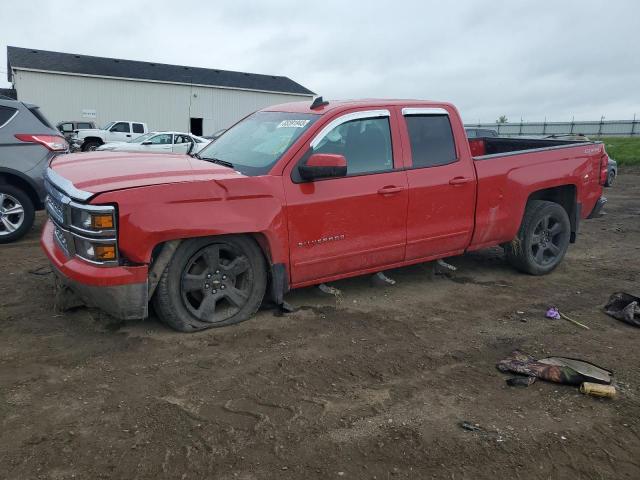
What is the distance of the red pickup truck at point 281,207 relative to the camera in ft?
12.3

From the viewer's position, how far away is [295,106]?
5.16m

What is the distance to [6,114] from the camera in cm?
711

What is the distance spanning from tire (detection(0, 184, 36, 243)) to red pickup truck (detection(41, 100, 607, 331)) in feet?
8.85

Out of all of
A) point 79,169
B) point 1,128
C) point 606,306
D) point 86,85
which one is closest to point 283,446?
point 79,169

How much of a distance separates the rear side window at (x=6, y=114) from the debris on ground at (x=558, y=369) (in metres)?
6.67

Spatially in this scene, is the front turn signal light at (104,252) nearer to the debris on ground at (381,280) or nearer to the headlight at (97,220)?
the headlight at (97,220)

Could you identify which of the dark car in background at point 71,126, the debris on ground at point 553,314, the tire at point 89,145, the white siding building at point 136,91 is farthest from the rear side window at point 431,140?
the white siding building at point 136,91

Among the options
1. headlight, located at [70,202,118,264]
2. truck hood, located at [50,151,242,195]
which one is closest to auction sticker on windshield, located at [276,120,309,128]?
truck hood, located at [50,151,242,195]

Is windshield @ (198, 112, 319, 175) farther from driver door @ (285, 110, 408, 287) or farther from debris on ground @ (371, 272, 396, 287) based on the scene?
debris on ground @ (371, 272, 396, 287)

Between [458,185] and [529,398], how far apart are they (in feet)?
7.83

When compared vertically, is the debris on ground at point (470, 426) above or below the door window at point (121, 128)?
below

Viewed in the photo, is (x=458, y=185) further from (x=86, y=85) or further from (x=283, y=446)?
(x=86, y=85)

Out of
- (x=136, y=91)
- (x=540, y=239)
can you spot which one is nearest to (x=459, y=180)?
(x=540, y=239)

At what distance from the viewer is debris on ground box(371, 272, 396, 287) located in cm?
527
